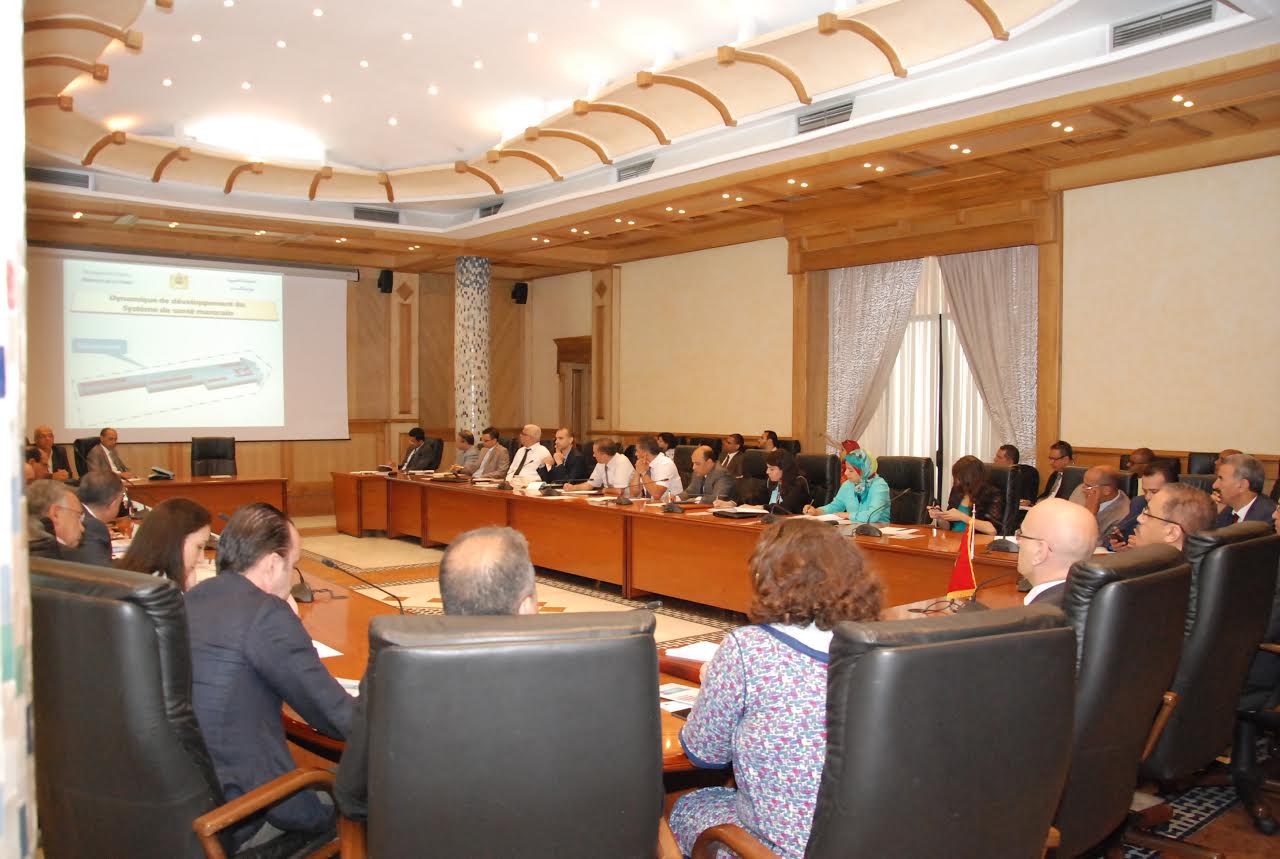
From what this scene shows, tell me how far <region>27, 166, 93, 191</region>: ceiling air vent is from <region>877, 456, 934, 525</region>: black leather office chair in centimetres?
767

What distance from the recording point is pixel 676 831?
2.09m

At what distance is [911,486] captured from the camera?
613 cm

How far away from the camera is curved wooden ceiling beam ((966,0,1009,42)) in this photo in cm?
516

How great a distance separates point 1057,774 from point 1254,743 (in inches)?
80.7

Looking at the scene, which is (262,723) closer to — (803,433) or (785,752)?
(785,752)

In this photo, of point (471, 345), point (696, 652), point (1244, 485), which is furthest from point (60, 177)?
point (1244, 485)

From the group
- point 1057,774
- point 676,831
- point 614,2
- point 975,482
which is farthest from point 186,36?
point 1057,774

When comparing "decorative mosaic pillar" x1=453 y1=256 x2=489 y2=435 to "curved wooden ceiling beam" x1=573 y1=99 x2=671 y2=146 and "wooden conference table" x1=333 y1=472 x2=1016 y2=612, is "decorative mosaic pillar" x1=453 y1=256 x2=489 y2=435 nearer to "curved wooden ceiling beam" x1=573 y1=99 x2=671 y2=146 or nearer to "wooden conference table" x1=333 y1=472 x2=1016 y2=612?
"wooden conference table" x1=333 y1=472 x2=1016 y2=612

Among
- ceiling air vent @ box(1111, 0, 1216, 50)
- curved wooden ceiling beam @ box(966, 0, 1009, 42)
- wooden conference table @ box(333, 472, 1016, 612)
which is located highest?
curved wooden ceiling beam @ box(966, 0, 1009, 42)

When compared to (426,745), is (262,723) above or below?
below

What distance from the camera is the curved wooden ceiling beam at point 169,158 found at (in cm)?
834

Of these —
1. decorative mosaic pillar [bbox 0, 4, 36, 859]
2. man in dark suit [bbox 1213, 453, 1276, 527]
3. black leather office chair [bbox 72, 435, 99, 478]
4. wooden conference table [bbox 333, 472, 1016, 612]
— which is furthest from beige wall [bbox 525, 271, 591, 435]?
decorative mosaic pillar [bbox 0, 4, 36, 859]

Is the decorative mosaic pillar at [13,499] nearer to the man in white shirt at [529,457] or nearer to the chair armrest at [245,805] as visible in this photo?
the chair armrest at [245,805]

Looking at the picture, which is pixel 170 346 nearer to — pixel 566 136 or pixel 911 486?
pixel 566 136
